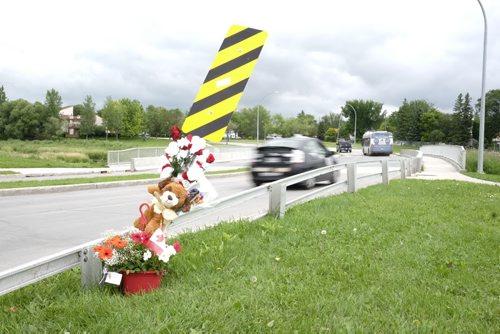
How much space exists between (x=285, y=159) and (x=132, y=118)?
94.2 metres

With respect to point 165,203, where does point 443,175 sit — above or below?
below

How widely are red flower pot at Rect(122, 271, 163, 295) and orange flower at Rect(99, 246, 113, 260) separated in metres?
0.23

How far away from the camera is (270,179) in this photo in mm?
14820

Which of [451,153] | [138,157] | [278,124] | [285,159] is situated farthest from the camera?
[278,124]

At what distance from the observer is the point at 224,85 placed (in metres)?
2.29

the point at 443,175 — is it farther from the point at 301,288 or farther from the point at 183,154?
the point at 183,154

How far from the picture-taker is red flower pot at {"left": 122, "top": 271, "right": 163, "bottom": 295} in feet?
12.7

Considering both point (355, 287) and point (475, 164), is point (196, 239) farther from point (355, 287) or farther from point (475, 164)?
point (475, 164)

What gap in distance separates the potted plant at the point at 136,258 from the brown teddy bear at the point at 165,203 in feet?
0.35

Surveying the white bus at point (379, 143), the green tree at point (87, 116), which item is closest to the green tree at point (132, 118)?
the green tree at point (87, 116)

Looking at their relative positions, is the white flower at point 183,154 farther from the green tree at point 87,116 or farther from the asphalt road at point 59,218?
the green tree at point 87,116

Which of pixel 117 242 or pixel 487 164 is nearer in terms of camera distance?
pixel 117 242

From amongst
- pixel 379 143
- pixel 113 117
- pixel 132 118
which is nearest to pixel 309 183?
pixel 379 143

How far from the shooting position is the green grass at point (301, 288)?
317 cm
